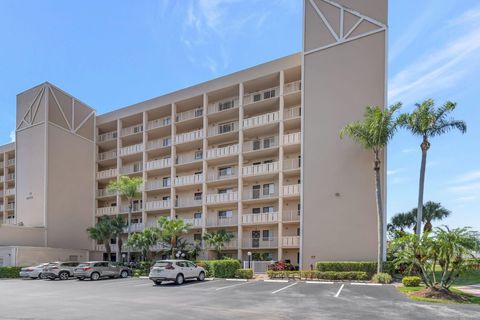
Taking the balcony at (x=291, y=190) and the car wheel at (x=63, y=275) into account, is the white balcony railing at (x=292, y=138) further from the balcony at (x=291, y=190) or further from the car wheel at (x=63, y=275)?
the car wheel at (x=63, y=275)

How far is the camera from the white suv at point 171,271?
2366cm

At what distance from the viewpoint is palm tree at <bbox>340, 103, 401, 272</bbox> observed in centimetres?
2683

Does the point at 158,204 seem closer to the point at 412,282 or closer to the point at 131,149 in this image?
the point at 131,149

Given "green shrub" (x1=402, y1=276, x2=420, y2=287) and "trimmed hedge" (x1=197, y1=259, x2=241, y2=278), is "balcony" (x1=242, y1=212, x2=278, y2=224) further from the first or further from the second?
"green shrub" (x1=402, y1=276, x2=420, y2=287)

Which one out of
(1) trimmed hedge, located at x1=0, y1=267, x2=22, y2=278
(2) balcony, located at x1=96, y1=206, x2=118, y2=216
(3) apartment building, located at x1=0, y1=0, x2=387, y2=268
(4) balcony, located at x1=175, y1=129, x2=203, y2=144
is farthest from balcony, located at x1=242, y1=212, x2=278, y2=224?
(1) trimmed hedge, located at x1=0, y1=267, x2=22, y2=278

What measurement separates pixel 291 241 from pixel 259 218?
3745 mm

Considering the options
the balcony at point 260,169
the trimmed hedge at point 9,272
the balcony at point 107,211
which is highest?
the balcony at point 260,169

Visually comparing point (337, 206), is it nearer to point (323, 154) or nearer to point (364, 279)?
point (323, 154)

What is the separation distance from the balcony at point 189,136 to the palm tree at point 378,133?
1730 centimetres

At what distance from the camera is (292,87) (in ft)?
117

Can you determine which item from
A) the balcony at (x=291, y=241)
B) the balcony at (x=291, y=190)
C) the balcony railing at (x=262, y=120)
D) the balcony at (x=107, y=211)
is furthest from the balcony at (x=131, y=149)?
the balcony at (x=291, y=241)

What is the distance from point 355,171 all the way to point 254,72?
13983 millimetres

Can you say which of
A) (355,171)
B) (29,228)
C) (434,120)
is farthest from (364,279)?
(29,228)

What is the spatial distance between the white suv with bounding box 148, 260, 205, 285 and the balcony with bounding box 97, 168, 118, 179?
24.5 metres
